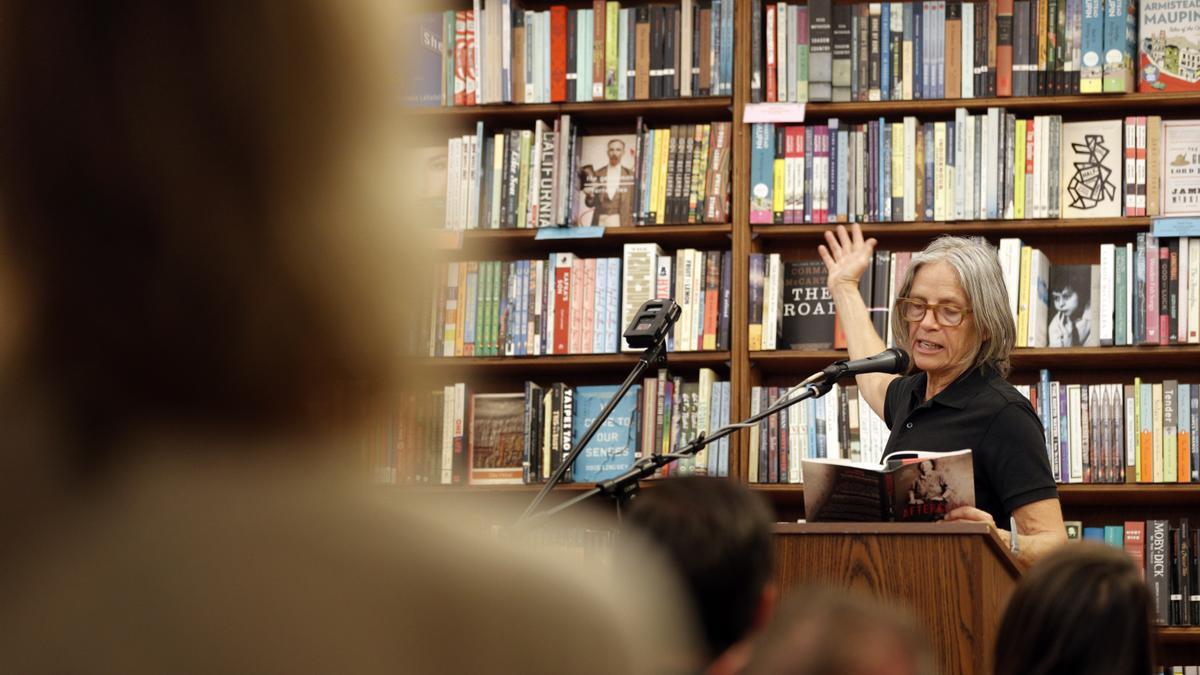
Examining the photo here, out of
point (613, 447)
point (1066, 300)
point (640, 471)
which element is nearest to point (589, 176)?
point (613, 447)

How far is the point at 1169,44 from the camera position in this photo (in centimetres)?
406

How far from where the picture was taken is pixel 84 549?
0.39 metres

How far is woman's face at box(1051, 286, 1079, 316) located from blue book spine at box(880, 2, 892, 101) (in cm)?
77

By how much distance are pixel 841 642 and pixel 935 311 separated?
2.14 meters

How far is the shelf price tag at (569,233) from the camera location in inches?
170

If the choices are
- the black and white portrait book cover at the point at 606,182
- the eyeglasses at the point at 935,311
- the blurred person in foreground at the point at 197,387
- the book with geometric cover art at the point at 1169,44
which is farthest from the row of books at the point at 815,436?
the blurred person in foreground at the point at 197,387

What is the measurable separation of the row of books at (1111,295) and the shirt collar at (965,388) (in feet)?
3.72

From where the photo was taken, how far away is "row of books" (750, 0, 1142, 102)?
4.08 meters

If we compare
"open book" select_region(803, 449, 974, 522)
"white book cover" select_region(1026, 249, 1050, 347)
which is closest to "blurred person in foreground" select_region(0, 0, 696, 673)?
"open book" select_region(803, 449, 974, 522)

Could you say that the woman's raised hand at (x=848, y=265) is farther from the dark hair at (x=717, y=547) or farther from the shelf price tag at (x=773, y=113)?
the dark hair at (x=717, y=547)

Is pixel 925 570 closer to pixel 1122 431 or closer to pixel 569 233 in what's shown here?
pixel 1122 431

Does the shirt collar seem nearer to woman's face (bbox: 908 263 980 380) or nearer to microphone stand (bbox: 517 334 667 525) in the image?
woman's face (bbox: 908 263 980 380)

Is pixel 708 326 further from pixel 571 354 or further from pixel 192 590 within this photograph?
pixel 192 590

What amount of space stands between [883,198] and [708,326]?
65 cm
